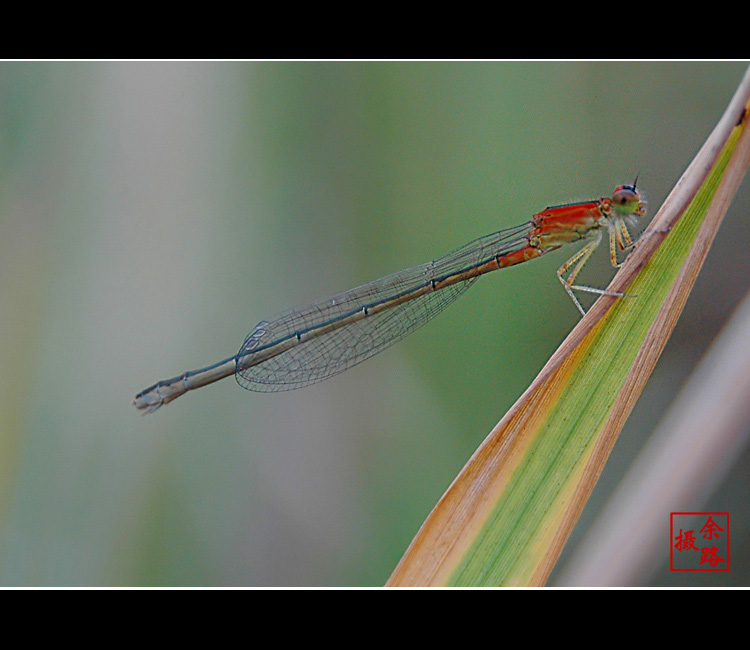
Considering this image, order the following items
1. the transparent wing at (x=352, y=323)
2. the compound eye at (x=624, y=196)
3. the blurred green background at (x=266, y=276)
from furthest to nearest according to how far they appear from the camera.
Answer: the transparent wing at (x=352, y=323), the blurred green background at (x=266, y=276), the compound eye at (x=624, y=196)

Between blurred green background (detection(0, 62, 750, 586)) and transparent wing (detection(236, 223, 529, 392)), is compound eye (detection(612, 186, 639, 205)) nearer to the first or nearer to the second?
blurred green background (detection(0, 62, 750, 586))

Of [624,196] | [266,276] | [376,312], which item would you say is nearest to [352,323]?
[376,312]

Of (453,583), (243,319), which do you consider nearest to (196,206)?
(243,319)

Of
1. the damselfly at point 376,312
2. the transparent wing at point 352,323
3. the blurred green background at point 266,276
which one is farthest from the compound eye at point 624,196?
the transparent wing at point 352,323

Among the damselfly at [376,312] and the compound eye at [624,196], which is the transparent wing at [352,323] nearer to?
the damselfly at [376,312]

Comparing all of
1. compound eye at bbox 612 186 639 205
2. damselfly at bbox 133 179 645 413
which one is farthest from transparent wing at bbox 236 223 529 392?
compound eye at bbox 612 186 639 205

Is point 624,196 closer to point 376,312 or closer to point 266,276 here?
point 376,312

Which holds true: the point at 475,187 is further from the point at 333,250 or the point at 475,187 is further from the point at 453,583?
the point at 453,583
